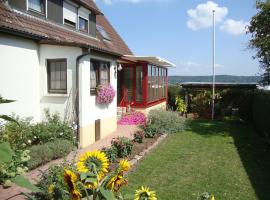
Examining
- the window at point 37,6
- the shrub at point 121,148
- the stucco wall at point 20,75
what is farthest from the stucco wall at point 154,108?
the shrub at point 121,148

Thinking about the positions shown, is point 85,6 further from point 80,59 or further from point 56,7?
point 80,59

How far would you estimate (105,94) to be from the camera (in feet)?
41.2

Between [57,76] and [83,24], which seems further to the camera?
[83,24]

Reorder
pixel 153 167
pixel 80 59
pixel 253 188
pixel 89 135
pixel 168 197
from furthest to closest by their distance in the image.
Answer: pixel 89 135, pixel 80 59, pixel 153 167, pixel 253 188, pixel 168 197

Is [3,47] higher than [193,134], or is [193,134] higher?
[3,47]

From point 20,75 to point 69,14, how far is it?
4823mm

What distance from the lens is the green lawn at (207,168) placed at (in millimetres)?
6964

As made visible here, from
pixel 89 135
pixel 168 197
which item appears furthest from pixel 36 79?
pixel 168 197

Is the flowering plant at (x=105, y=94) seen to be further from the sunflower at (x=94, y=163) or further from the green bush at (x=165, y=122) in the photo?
the sunflower at (x=94, y=163)

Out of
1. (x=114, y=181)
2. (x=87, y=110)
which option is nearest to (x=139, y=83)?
(x=87, y=110)

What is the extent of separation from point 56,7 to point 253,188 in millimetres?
10028

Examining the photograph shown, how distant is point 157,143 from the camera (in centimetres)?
1227

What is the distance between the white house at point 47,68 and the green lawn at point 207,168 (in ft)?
10.1

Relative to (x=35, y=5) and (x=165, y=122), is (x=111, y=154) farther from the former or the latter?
(x=165, y=122)
